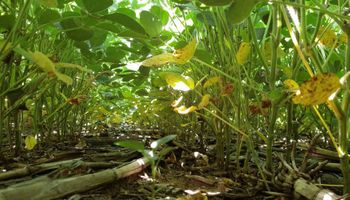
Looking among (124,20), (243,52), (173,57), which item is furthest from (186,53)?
(124,20)

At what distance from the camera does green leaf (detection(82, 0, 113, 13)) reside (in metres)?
0.88

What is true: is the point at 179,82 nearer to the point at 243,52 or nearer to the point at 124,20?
the point at 243,52

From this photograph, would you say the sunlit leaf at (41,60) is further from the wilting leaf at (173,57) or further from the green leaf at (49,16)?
the green leaf at (49,16)

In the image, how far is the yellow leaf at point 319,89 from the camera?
40cm

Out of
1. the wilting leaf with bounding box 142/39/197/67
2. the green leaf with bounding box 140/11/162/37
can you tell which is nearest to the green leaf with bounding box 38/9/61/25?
the green leaf with bounding box 140/11/162/37

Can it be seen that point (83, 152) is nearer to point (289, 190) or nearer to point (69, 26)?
point (69, 26)

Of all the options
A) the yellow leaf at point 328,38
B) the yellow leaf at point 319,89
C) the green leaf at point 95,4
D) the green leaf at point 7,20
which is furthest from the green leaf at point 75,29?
the yellow leaf at point 319,89

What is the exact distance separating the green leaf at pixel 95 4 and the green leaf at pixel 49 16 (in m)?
0.07

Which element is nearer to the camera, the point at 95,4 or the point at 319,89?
the point at 319,89

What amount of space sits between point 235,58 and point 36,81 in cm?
43

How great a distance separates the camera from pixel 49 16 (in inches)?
34.3

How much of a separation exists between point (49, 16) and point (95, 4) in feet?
0.36

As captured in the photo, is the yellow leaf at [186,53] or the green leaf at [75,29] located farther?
the green leaf at [75,29]

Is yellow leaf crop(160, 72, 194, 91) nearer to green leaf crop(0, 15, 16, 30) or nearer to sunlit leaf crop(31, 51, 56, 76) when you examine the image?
sunlit leaf crop(31, 51, 56, 76)
